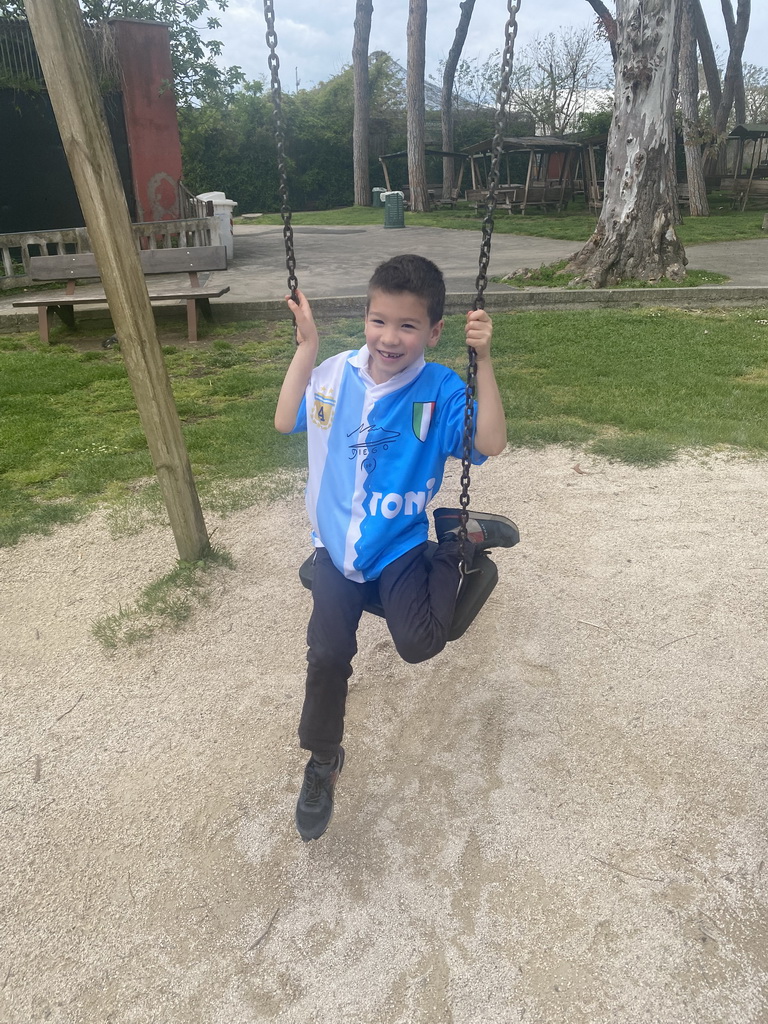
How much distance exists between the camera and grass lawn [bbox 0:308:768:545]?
4.43 metres

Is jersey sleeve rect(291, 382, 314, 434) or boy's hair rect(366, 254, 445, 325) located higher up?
boy's hair rect(366, 254, 445, 325)

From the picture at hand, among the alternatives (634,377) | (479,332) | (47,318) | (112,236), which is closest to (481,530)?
(479,332)

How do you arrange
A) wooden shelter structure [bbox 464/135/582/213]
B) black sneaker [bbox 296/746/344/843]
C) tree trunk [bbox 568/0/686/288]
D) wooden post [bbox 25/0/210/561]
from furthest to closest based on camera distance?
wooden shelter structure [bbox 464/135/582/213]
tree trunk [bbox 568/0/686/288]
wooden post [bbox 25/0/210/561]
black sneaker [bbox 296/746/344/843]

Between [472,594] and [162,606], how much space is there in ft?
5.12

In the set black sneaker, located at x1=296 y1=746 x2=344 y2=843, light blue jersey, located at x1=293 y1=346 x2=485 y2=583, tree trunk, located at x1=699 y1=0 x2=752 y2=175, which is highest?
tree trunk, located at x1=699 y1=0 x2=752 y2=175

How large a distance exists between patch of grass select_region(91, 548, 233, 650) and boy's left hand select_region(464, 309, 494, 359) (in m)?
1.70

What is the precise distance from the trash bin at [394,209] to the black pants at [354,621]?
18067 millimetres

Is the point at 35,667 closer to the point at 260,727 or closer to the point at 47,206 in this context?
the point at 260,727

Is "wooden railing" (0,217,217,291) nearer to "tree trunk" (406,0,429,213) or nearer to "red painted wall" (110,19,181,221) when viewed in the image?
"red painted wall" (110,19,181,221)

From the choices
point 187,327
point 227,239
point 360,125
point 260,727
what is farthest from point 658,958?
point 360,125

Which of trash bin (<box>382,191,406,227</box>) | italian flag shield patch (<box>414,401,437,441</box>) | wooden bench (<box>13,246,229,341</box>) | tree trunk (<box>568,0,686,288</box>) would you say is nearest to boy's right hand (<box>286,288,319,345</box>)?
italian flag shield patch (<box>414,401,437,441</box>)

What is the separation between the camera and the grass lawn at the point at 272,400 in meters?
4.43

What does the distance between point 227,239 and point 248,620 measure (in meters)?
11.6

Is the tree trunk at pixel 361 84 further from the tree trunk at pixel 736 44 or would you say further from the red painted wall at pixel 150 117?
the red painted wall at pixel 150 117
